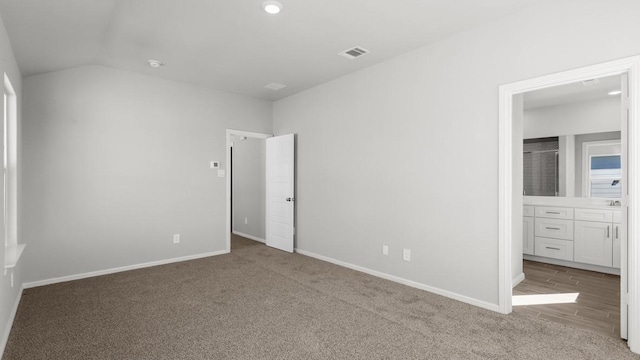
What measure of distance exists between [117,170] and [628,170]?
203 inches

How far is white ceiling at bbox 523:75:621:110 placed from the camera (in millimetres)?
4195

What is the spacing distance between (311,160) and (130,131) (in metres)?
2.50

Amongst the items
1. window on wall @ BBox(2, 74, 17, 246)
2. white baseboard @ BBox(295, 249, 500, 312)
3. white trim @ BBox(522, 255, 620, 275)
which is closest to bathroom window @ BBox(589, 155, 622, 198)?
white trim @ BBox(522, 255, 620, 275)

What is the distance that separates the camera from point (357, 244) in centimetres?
434

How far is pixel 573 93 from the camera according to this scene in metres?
4.60

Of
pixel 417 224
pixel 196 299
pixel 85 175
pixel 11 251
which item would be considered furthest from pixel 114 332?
pixel 417 224

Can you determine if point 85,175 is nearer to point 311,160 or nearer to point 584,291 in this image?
point 311,160

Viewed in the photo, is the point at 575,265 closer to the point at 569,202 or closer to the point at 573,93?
the point at 569,202

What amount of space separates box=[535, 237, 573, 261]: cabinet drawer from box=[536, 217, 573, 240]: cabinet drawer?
69 mm

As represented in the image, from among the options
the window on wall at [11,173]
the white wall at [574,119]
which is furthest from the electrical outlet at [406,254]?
the window on wall at [11,173]

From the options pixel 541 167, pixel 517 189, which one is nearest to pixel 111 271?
pixel 517 189

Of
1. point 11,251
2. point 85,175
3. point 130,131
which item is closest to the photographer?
point 11,251

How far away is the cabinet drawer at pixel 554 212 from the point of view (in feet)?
15.0

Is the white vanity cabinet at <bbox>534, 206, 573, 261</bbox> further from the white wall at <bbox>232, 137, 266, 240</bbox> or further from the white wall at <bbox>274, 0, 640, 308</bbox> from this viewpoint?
the white wall at <bbox>232, 137, 266, 240</bbox>
